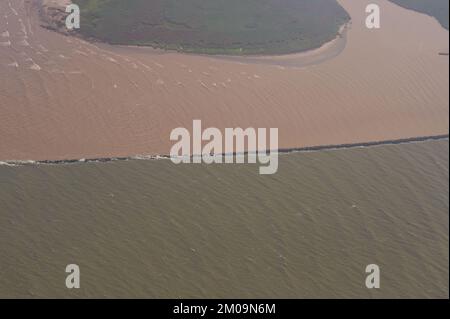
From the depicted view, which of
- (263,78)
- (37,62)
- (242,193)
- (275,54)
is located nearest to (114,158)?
(242,193)

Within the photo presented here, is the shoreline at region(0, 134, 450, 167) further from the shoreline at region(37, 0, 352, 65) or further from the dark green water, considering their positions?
the shoreline at region(37, 0, 352, 65)

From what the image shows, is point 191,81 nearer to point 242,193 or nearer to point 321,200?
point 242,193

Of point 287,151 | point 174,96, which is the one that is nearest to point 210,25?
point 174,96

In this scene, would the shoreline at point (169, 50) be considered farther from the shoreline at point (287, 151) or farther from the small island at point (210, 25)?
the shoreline at point (287, 151)

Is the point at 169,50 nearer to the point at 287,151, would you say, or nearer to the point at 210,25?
the point at 210,25

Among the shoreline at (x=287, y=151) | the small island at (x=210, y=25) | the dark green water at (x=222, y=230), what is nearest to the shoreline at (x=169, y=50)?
the small island at (x=210, y=25)
